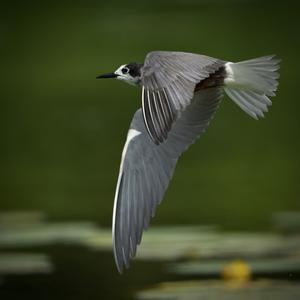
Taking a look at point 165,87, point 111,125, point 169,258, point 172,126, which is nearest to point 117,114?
point 111,125

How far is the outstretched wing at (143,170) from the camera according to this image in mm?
4859

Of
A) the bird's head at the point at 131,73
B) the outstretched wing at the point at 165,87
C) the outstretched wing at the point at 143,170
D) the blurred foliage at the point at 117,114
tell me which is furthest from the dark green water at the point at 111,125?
the outstretched wing at the point at 165,87

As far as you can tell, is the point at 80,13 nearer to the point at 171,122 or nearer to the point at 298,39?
the point at 298,39

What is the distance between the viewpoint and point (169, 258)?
556 cm

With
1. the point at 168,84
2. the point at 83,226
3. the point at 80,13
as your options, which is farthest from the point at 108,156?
the point at 80,13

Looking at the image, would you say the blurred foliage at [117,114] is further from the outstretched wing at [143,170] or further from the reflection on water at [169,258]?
the outstretched wing at [143,170]

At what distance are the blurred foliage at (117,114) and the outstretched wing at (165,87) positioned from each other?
1.78m

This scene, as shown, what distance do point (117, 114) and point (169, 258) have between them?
2927 millimetres

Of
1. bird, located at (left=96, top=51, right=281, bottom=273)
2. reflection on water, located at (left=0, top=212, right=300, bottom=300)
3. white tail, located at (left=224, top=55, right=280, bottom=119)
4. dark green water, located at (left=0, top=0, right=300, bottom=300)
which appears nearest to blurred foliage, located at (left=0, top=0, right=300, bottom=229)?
dark green water, located at (left=0, top=0, right=300, bottom=300)

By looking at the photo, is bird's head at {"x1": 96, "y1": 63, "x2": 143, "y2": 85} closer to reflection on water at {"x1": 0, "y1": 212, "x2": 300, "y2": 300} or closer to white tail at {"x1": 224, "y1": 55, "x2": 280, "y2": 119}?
white tail at {"x1": 224, "y1": 55, "x2": 280, "y2": 119}

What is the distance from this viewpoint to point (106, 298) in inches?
199

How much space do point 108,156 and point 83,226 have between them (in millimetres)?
1366

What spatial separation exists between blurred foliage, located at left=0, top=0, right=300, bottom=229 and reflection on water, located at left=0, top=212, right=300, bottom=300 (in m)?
0.30

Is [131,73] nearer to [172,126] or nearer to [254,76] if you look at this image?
[254,76]
